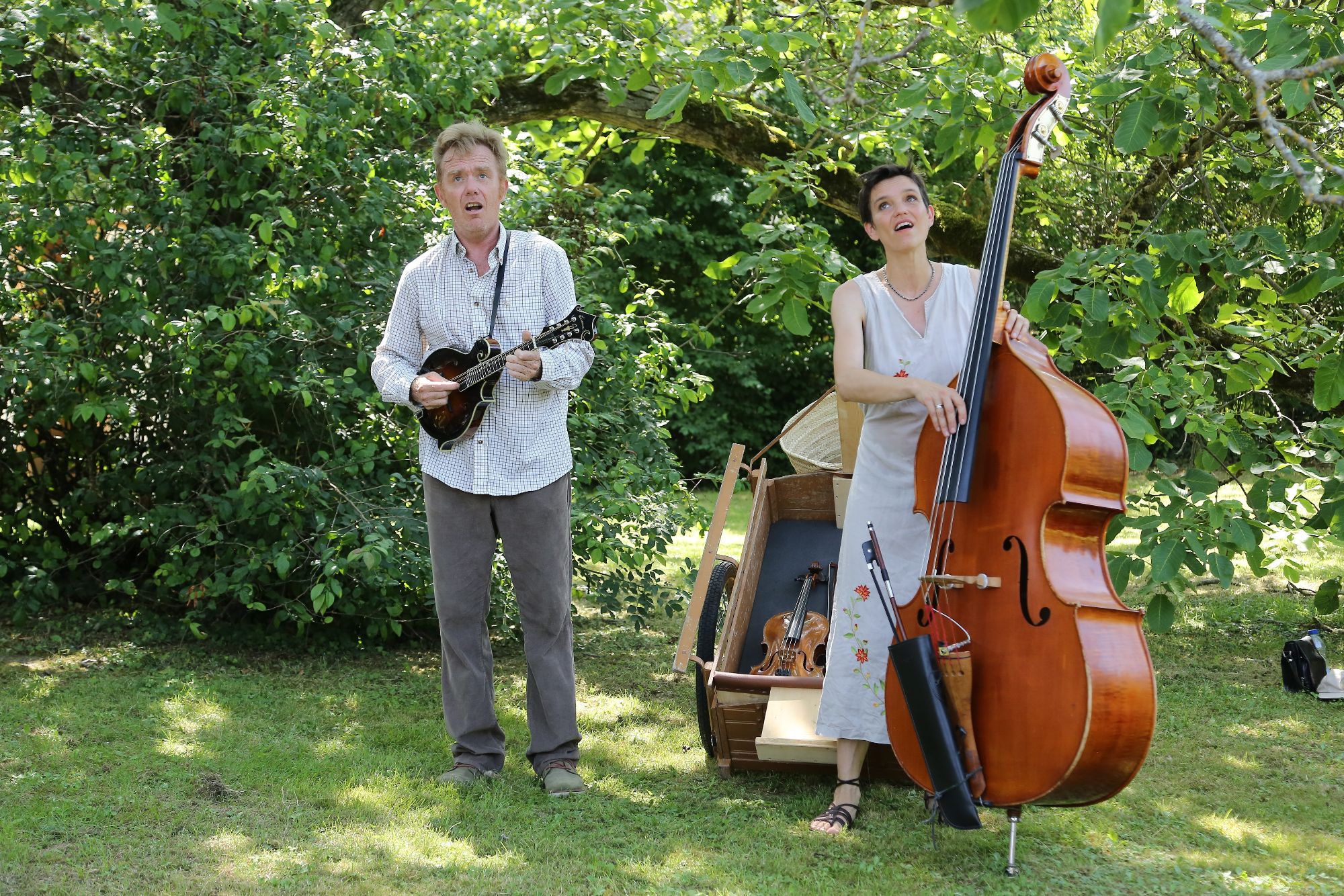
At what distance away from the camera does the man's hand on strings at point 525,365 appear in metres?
3.47

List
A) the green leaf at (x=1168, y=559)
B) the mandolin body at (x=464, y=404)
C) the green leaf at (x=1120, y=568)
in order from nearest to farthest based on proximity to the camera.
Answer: the mandolin body at (x=464, y=404)
the green leaf at (x=1168, y=559)
the green leaf at (x=1120, y=568)

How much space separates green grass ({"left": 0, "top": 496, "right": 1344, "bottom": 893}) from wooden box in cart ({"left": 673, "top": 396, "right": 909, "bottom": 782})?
0.48 feet

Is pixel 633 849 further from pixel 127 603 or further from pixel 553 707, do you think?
pixel 127 603

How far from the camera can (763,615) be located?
4391 millimetres

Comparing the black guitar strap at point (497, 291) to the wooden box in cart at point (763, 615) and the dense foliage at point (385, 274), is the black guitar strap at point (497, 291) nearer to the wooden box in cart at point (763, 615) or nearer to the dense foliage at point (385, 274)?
the dense foliage at point (385, 274)

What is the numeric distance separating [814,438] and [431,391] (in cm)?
158

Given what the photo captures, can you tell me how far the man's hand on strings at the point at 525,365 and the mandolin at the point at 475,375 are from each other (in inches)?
1.5

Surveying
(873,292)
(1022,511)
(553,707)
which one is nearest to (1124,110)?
(873,292)

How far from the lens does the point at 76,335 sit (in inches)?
201

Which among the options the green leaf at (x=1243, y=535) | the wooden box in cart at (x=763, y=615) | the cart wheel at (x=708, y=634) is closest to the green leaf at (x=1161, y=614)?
the green leaf at (x=1243, y=535)

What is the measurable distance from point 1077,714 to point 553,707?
1.64 metres

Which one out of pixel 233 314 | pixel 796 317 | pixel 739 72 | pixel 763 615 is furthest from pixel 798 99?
pixel 233 314

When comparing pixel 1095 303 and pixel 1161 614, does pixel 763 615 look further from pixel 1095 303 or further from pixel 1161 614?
pixel 1095 303

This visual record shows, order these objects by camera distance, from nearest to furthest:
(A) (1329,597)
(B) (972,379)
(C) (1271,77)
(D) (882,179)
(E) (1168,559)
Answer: (C) (1271,77) → (B) (972,379) → (D) (882,179) → (E) (1168,559) → (A) (1329,597)
